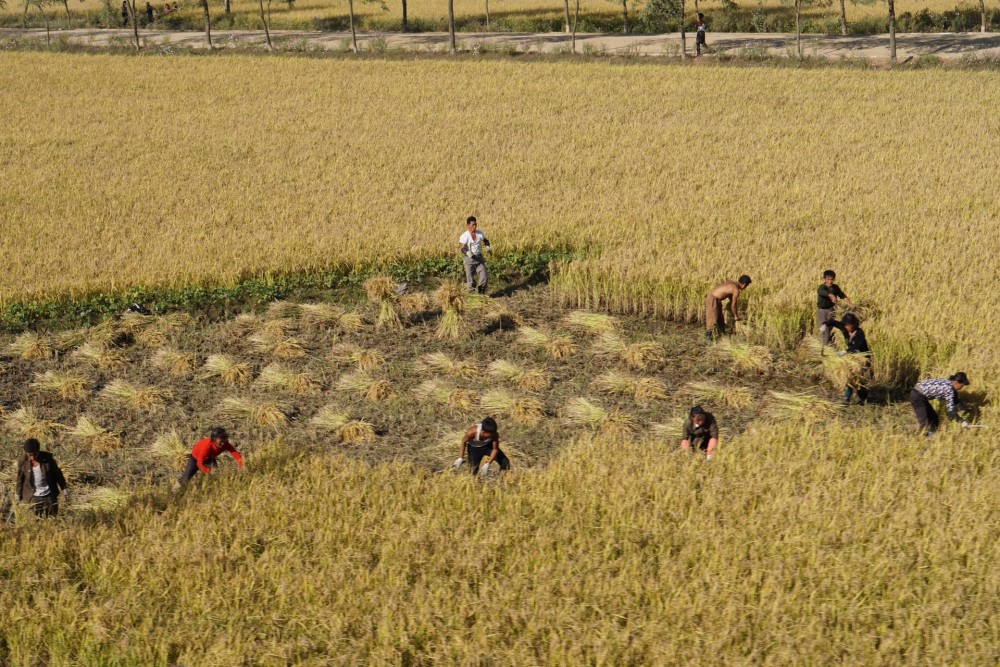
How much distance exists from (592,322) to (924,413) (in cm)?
589

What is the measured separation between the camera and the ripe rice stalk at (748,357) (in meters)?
14.4

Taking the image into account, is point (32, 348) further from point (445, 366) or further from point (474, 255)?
point (474, 255)

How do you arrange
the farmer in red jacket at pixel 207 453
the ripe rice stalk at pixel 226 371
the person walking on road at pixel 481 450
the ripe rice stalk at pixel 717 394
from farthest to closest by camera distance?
the ripe rice stalk at pixel 226 371 < the ripe rice stalk at pixel 717 394 < the person walking on road at pixel 481 450 < the farmer in red jacket at pixel 207 453

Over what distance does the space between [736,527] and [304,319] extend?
9.23 m

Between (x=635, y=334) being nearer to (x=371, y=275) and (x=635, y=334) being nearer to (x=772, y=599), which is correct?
(x=371, y=275)

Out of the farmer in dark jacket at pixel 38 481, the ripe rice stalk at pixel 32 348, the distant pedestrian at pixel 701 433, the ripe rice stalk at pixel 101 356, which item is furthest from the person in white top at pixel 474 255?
the farmer in dark jacket at pixel 38 481

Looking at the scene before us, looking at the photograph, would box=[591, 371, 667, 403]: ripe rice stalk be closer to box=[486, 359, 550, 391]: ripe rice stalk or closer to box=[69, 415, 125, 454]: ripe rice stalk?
box=[486, 359, 550, 391]: ripe rice stalk

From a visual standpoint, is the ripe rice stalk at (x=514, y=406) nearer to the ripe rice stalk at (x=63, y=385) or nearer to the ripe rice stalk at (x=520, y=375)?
the ripe rice stalk at (x=520, y=375)

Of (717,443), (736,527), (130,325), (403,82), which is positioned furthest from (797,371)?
(403,82)

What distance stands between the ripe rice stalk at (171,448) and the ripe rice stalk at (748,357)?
7672 millimetres

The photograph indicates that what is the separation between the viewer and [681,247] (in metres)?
18.4

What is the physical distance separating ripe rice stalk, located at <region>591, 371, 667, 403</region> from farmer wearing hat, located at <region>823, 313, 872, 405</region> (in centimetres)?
248

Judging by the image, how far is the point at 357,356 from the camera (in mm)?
15164

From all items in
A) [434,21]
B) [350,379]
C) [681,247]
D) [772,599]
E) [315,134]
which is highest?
[434,21]
